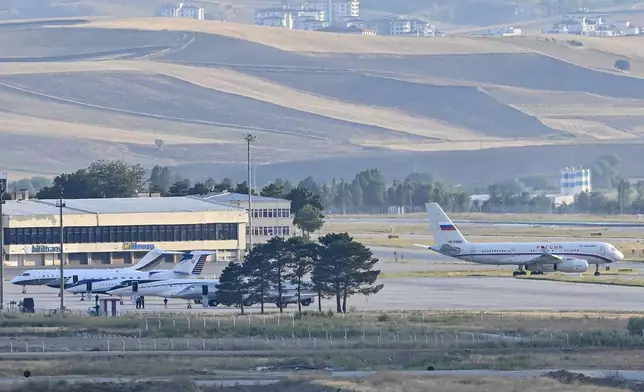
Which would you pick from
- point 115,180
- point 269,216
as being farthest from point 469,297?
point 115,180

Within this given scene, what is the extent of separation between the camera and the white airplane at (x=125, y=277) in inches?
3679

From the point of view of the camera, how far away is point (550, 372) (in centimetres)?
5259

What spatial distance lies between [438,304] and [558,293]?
10.5 m

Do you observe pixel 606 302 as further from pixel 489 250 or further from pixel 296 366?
pixel 296 366

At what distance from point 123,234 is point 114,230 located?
77 centimetres

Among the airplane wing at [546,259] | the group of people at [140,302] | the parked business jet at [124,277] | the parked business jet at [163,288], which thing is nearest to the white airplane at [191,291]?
the parked business jet at [163,288]

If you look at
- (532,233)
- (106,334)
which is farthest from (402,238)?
(106,334)

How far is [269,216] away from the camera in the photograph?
13762cm

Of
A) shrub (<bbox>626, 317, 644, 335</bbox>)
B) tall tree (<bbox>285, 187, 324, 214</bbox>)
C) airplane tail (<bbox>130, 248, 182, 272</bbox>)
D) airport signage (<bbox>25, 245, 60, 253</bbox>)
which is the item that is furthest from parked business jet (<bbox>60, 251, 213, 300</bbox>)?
tall tree (<bbox>285, 187, 324, 214</bbox>)

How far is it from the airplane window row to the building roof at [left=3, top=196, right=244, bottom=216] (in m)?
1.27

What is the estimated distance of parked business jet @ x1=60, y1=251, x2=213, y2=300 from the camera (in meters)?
93.5

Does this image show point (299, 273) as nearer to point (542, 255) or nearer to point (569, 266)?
point (542, 255)

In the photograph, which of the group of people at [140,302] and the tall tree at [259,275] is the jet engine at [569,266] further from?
the group of people at [140,302]

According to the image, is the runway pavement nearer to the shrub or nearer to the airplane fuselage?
the airplane fuselage
